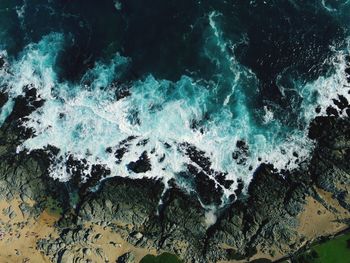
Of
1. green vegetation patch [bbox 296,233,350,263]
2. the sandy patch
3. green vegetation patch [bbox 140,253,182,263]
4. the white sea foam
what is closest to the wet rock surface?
green vegetation patch [bbox 140,253,182,263]

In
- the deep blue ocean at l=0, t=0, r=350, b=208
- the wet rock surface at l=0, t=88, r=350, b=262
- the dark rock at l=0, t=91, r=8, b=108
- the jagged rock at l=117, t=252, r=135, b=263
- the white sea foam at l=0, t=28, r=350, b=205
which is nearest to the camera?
the jagged rock at l=117, t=252, r=135, b=263

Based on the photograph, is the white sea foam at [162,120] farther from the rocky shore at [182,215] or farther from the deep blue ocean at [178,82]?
the rocky shore at [182,215]

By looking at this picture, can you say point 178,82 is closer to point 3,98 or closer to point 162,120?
point 162,120

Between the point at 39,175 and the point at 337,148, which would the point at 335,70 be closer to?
the point at 337,148

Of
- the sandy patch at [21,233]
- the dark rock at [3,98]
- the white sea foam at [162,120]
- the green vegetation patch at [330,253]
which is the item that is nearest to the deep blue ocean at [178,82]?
the white sea foam at [162,120]

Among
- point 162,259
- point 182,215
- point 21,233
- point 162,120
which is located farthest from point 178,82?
point 21,233

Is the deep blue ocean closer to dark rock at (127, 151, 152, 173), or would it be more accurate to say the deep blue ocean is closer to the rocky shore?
dark rock at (127, 151, 152, 173)
